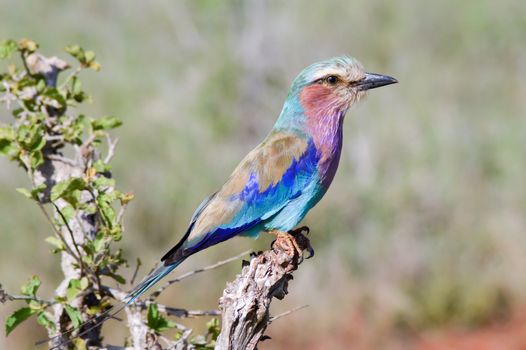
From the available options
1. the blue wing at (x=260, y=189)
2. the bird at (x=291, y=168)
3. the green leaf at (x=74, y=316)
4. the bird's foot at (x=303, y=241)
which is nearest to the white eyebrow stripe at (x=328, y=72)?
the bird at (x=291, y=168)

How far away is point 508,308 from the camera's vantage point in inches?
298

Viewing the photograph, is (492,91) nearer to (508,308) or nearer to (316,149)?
(508,308)

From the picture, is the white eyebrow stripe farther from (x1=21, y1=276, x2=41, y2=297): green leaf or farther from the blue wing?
(x1=21, y1=276, x2=41, y2=297): green leaf

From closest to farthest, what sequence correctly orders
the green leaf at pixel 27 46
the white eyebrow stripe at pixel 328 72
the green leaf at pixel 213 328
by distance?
the green leaf at pixel 213 328, the green leaf at pixel 27 46, the white eyebrow stripe at pixel 328 72

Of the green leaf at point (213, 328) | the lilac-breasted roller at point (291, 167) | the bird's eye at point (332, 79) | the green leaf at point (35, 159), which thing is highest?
the bird's eye at point (332, 79)

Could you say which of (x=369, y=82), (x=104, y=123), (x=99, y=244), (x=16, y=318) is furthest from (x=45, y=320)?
(x=369, y=82)

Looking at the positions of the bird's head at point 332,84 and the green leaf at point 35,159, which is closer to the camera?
the green leaf at point 35,159

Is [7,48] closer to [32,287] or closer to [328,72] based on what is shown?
[32,287]

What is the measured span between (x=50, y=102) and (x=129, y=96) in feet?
19.3

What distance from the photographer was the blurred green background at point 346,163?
7.30m

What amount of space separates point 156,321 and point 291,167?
1.02m

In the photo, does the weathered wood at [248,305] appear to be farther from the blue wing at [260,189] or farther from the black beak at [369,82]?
the black beak at [369,82]

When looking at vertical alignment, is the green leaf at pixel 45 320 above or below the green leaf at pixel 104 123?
below

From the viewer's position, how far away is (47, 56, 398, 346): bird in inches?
146
